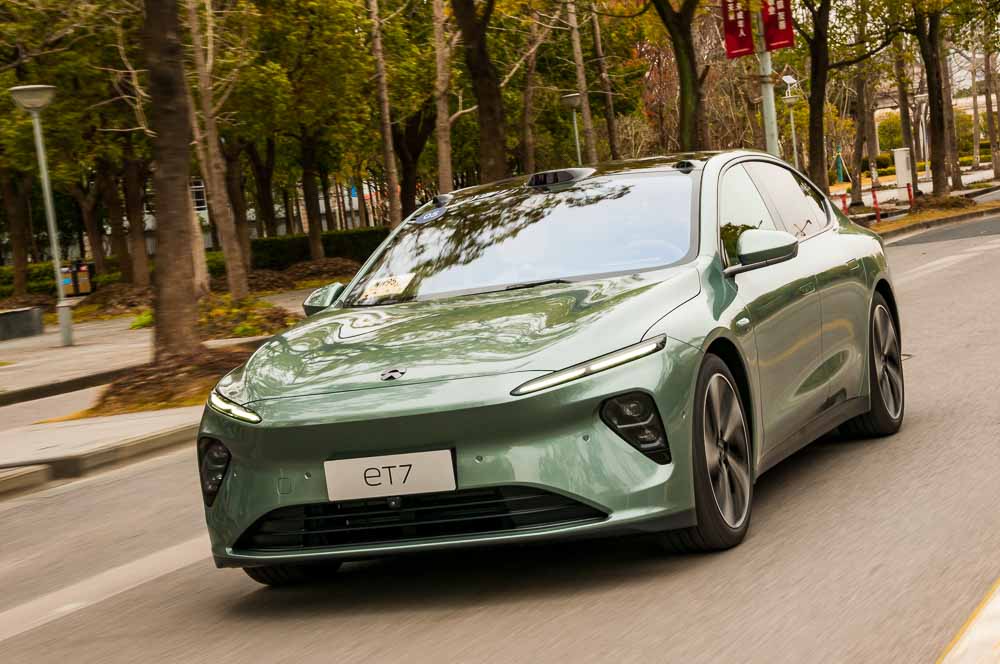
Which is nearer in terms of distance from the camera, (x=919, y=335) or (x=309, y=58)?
(x=919, y=335)

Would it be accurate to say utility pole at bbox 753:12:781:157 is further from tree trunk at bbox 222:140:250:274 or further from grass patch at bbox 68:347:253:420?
tree trunk at bbox 222:140:250:274

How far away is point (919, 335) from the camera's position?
38.3ft

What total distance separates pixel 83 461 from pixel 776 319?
5.26 m

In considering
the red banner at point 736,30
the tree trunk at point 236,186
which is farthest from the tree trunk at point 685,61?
the tree trunk at point 236,186

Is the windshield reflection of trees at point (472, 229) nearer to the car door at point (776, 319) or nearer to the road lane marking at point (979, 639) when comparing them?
the car door at point (776, 319)

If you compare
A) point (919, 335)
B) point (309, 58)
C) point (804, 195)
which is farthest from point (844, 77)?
point (804, 195)

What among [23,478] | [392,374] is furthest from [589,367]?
[23,478]

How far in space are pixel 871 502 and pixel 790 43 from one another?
23.0 m

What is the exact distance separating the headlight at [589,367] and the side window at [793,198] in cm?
211

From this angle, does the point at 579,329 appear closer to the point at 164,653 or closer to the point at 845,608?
the point at 845,608

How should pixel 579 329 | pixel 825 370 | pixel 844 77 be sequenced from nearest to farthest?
pixel 579 329, pixel 825 370, pixel 844 77

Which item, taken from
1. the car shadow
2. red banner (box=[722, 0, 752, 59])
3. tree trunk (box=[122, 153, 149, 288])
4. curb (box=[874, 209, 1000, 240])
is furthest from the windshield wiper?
tree trunk (box=[122, 153, 149, 288])

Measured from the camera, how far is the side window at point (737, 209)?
5.81 meters

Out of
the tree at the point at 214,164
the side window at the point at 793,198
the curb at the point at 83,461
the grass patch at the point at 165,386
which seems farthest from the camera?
the tree at the point at 214,164
